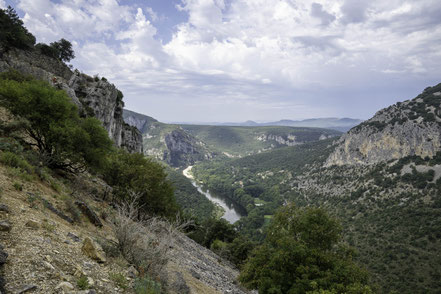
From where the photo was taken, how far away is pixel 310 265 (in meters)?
13.2

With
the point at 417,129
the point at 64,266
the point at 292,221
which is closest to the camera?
the point at 64,266

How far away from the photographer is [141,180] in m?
19.8

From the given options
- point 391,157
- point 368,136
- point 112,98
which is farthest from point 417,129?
point 112,98

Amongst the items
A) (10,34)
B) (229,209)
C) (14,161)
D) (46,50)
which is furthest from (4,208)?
(229,209)

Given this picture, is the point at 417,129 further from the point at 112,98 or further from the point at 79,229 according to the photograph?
the point at 79,229

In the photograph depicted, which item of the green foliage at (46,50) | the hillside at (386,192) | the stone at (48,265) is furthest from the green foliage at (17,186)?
the green foliage at (46,50)

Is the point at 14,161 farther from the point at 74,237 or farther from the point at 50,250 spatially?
the point at 50,250

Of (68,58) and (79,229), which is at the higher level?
(68,58)

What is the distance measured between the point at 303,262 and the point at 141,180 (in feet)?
45.3

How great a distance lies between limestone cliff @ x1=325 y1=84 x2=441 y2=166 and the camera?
270 feet

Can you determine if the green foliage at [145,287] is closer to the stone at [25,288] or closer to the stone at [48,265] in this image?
the stone at [48,265]

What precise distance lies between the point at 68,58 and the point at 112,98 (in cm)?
1771

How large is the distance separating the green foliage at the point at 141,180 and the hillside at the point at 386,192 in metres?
18.9

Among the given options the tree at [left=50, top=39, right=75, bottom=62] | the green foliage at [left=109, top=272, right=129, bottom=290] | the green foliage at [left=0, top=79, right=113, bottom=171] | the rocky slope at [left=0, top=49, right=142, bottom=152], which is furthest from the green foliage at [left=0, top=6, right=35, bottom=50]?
the green foliage at [left=109, top=272, right=129, bottom=290]
